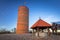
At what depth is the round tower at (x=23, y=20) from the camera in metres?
48.3

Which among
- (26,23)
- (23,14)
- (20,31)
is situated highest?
(23,14)

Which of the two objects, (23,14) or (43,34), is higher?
(23,14)

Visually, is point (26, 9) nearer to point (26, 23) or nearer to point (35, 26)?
point (26, 23)

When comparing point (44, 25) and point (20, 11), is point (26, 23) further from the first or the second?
point (44, 25)

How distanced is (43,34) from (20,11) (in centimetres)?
3202

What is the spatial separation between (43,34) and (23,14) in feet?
101

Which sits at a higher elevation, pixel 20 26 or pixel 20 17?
pixel 20 17

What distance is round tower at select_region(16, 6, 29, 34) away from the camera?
48344 mm

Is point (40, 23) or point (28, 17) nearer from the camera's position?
point (40, 23)

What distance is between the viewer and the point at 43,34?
18281 mm

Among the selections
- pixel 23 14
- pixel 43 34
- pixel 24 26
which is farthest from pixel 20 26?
pixel 43 34

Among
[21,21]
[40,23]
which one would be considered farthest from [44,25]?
[21,21]

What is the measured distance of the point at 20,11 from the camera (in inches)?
1939

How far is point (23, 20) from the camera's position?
4812 centimetres
